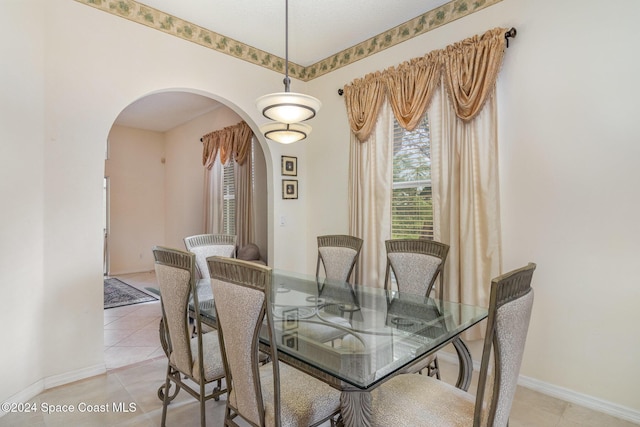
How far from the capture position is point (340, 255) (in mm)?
2887

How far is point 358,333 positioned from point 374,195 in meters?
1.82

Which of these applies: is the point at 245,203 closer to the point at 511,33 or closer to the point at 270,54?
the point at 270,54

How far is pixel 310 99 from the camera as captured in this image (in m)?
1.94

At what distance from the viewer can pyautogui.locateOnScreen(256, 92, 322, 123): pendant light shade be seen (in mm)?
1871

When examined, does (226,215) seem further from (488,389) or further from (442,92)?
(488,389)

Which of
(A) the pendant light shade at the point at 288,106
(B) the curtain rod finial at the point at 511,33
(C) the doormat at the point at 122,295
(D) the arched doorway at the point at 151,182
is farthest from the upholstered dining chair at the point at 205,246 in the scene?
(D) the arched doorway at the point at 151,182

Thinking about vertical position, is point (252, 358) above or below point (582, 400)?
above

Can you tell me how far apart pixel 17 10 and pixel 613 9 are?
3881 millimetres

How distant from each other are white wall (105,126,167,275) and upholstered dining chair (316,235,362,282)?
17.9 ft

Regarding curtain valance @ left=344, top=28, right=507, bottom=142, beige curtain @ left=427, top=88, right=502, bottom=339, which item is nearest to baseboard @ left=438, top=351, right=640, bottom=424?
beige curtain @ left=427, top=88, right=502, bottom=339

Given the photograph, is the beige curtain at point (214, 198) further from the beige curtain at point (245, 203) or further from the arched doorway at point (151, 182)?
the beige curtain at point (245, 203)

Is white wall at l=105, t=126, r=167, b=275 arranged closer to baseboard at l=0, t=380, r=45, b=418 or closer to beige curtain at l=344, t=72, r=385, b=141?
baseboard at l=0, t=380, r=45, b=418

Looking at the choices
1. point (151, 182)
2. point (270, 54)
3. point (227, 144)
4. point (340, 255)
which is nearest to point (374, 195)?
point (340, 255)

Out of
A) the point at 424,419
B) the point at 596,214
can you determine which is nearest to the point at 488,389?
the point at 424,419
